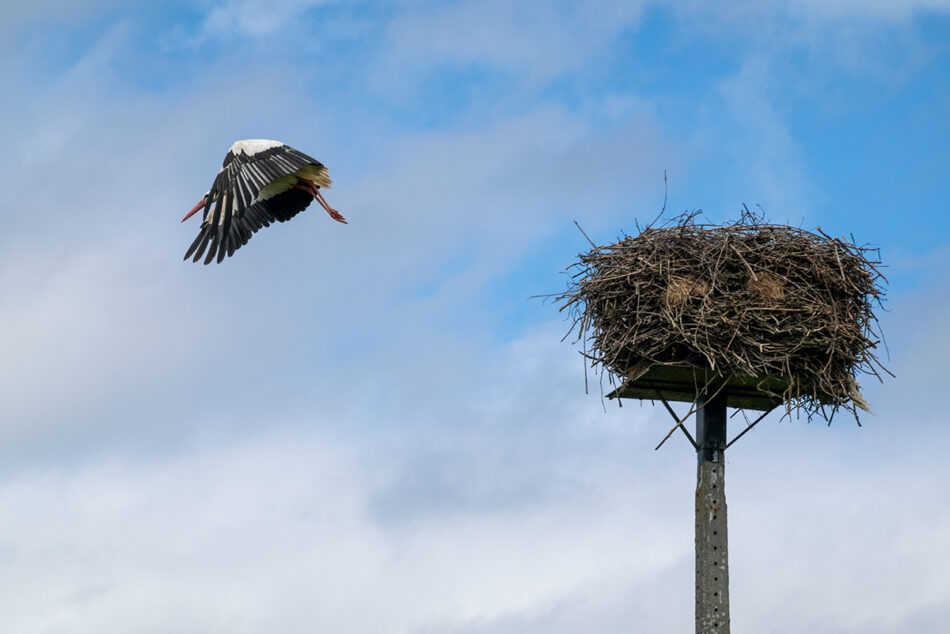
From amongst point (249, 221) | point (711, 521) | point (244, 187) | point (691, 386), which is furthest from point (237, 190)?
point (711, 521)

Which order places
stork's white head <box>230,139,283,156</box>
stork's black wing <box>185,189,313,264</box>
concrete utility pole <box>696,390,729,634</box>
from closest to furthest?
concrete utility pole <box>696,390,729,634</box>, stork's black wing <box>185,189,313,264</box>, stork's white head <box>230,139,283,156</box>

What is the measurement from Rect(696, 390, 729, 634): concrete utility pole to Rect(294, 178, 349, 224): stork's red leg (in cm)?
476

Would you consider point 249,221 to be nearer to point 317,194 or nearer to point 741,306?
point 317,194

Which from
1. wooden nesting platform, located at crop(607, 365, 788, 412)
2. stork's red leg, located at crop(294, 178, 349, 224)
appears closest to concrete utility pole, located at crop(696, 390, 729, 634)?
wooden nesting platform, located at crop(607, 365, 788, 412)

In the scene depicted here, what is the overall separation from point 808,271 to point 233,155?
598cm

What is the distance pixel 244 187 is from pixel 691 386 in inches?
196

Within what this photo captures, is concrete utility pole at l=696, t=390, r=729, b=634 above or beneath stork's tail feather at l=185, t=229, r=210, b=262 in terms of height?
beneath

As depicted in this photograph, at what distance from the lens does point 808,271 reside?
11.6 metres

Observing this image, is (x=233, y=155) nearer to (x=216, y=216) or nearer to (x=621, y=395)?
(x=216, y=216)

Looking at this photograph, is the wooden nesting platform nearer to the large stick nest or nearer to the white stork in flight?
the large stick nest

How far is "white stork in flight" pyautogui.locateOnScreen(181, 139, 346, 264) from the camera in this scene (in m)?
12.2

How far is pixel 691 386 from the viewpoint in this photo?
12.1 m

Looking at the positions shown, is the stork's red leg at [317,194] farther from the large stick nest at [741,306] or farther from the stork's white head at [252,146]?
the large stick nest at [741,306]

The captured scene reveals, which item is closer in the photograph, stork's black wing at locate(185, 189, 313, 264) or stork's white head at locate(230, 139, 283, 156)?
stork's black wing at locate(185, 189, 313, 264)
